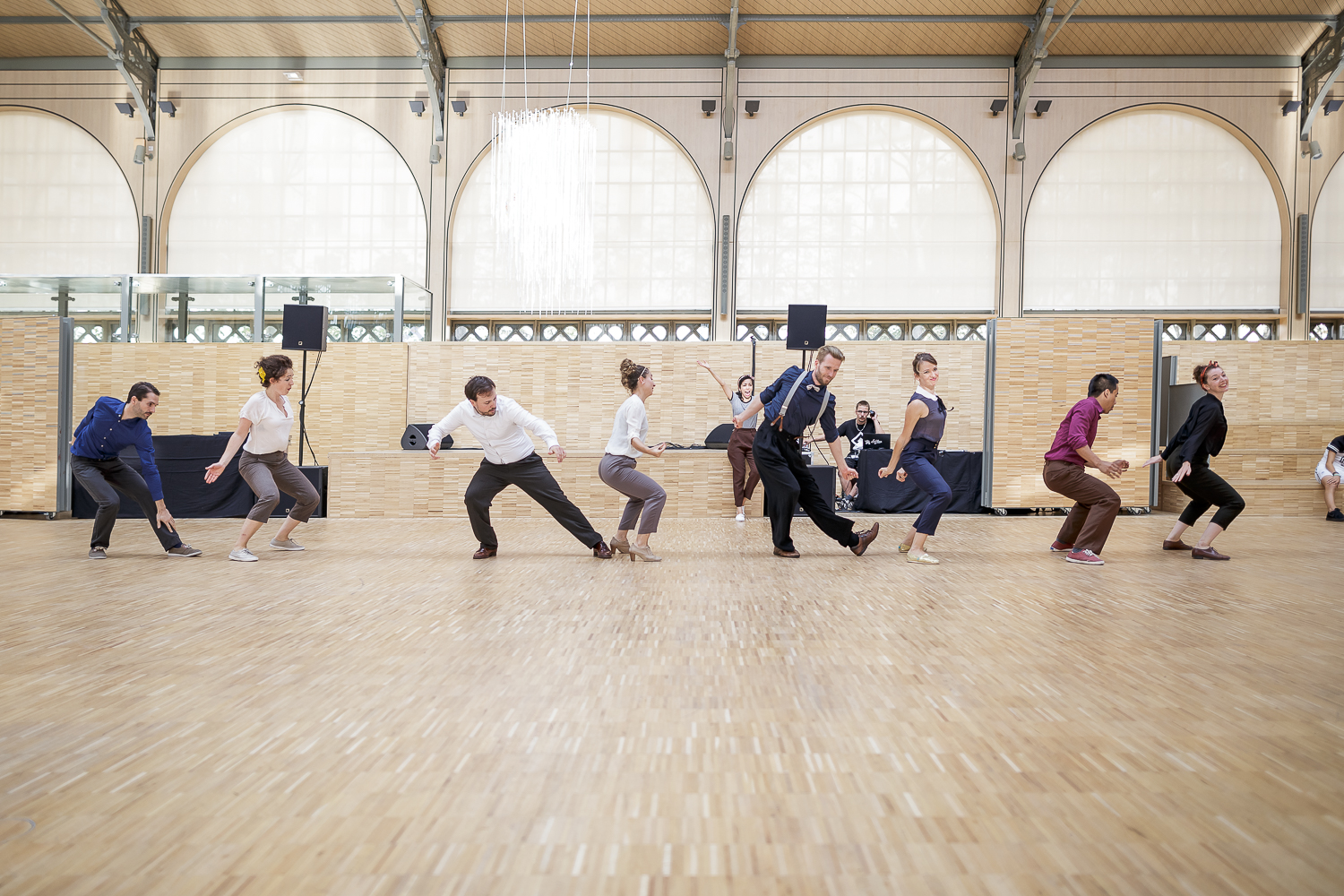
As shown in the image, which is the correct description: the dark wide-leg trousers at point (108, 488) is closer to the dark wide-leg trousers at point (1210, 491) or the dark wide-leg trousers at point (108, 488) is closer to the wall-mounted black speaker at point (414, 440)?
the wall-mounted black speaker at point (414, 440)

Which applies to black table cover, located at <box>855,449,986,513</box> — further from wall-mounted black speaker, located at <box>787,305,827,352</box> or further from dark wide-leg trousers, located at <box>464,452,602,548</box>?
dark wide-leg trousers, located at <box>464,452,602,548</box>

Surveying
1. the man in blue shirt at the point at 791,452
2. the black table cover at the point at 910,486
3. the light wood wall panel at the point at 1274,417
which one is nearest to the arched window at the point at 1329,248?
the light wood wall panel at the point at 1274,417

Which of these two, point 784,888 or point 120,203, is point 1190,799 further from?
point 120,203

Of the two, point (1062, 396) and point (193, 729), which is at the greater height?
point (1062, 396)

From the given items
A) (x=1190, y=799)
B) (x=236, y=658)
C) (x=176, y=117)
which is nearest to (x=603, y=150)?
(x=176, y=117)

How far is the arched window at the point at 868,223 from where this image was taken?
14523 millimetres

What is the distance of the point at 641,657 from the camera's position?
2838 millimetres

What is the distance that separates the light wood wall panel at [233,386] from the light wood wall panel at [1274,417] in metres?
10.1

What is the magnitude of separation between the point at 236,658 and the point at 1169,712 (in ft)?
9.83

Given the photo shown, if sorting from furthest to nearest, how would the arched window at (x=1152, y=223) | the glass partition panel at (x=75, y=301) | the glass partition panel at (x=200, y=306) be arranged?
the arched window at (x=1152, y=223) < the glass partition panel at (x=200, y=306) < the glass partition panel at (x=75, y=301)

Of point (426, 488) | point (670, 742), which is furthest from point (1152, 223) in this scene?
point (670, 742)

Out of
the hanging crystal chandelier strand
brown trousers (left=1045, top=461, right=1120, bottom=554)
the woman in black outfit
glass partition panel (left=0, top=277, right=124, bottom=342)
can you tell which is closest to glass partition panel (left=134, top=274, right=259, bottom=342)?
glass partition panel (left=0, top=277, right=124, bottom=342)

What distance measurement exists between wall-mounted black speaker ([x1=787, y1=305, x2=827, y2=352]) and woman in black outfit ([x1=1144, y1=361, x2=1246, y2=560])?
396cm

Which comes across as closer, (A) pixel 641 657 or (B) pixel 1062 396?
(A) pixel 641 657
